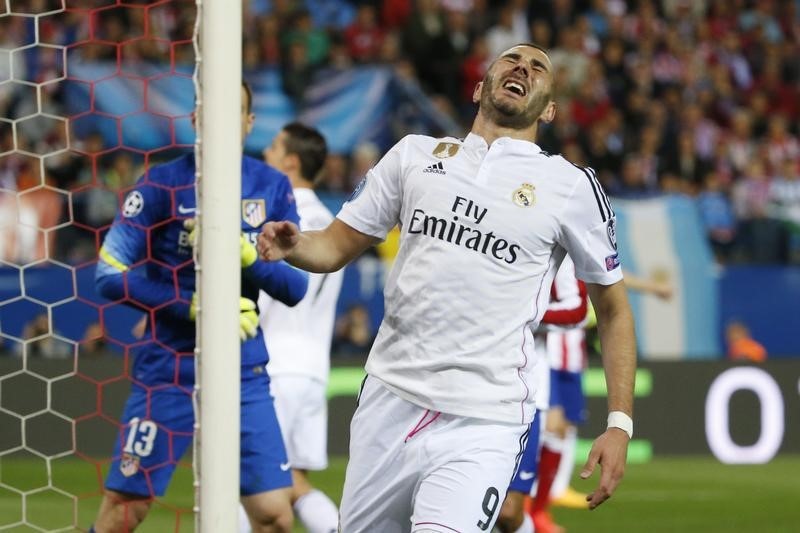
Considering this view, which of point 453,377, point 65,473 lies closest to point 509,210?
point 453,377

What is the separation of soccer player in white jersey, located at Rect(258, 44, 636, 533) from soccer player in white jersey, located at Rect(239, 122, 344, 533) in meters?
2.27

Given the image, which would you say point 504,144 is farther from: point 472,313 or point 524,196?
point 472,313

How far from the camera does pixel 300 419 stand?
21.4 feet

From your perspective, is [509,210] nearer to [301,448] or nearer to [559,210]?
[559,210]

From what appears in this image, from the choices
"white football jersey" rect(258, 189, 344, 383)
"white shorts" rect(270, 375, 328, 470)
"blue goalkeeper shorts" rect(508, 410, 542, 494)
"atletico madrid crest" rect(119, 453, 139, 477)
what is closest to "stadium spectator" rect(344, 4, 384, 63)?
"white football jersey" rect(258, 189, 344, 383)

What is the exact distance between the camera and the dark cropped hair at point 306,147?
653cm

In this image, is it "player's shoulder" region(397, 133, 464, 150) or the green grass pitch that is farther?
the green grass pitch

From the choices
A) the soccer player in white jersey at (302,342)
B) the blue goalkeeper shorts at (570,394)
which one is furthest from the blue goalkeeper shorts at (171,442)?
the blue goalkeeper shorts at (570,394)

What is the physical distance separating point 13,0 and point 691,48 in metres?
8.36

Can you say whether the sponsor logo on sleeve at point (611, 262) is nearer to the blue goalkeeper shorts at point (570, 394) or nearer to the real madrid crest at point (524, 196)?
the real madrid crest at point (524, 196)

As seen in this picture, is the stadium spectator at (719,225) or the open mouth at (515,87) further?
the stadium spectator at (719,225)

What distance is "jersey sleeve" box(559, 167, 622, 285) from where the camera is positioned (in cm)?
408

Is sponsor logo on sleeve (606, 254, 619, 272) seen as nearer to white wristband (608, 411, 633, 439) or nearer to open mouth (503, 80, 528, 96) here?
white wristband (608, 411, 633, 439)

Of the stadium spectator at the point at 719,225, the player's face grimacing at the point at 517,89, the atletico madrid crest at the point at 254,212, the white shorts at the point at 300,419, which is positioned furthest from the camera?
the stadium spectator at the point at 719,225
